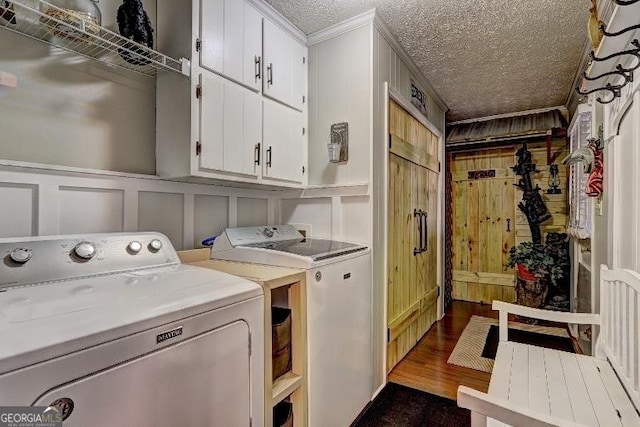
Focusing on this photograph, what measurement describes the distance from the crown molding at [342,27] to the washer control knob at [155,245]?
1.76 m

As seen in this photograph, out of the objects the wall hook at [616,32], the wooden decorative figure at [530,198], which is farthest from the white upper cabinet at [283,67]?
the wooden decorative figure at [530,198]

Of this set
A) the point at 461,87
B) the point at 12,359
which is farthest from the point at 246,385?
the point at 461,87

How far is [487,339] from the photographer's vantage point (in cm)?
320

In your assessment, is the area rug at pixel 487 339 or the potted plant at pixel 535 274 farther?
the potted plant at pixel 535 274

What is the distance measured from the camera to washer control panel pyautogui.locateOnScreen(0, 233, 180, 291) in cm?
114

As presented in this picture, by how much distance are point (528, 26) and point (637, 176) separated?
1404 mm

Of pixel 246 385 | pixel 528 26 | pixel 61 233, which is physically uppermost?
pixel 528 26

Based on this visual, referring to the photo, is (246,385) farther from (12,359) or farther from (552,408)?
(552,408)

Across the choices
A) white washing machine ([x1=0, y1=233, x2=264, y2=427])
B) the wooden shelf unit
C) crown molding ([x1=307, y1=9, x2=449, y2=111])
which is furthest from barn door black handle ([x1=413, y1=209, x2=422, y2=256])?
white washing machine ([x1=0, y1=233, x2=264, y2=427])

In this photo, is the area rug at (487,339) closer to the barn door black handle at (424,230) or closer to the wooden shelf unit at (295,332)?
the barn door black handle at (424,230)

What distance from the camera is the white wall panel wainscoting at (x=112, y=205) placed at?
1340 millimetres

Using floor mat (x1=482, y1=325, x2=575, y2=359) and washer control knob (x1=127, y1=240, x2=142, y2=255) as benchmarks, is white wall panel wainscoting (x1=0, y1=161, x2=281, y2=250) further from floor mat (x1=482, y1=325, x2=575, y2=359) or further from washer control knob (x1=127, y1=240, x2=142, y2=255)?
floor mat (x1=482, y1=325, x2=575, y2=359)

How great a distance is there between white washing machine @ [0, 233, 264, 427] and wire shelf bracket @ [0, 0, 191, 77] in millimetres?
843

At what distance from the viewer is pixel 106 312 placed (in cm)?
86
